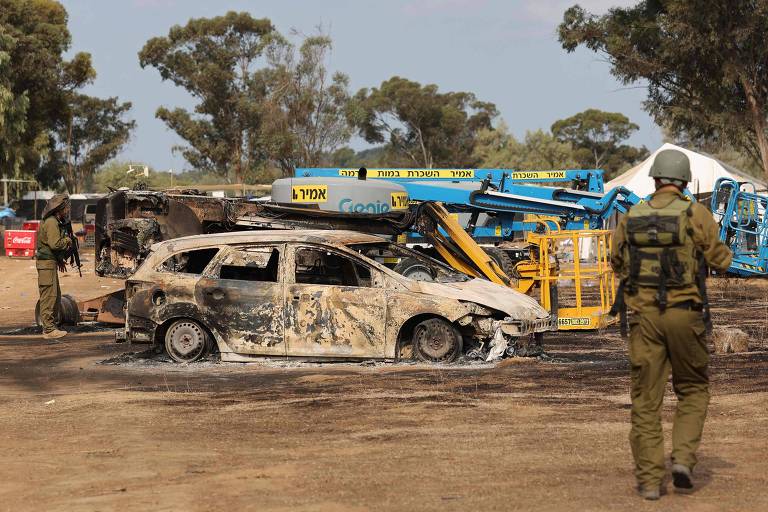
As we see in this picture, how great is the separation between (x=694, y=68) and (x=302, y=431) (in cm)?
2972

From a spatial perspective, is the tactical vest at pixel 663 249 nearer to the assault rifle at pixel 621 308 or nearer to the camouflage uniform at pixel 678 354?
the camouflage uniform at pixel 678 354

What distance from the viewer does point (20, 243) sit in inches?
1479

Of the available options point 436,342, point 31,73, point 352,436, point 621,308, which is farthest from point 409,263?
point 31,73

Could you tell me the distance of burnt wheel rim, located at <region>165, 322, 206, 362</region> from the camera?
12.5m

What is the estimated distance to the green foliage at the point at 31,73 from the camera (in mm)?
48438

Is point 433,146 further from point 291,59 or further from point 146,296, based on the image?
point 146,296

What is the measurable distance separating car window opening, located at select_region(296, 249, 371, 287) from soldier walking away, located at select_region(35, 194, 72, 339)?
15.5 ft

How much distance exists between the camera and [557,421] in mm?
8672

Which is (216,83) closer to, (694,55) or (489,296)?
(694,55)

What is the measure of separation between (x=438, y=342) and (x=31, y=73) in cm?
4440

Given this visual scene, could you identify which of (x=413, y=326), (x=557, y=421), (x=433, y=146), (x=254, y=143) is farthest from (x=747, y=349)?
(x=433, y=146)

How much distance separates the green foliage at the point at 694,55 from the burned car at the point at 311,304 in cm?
2334

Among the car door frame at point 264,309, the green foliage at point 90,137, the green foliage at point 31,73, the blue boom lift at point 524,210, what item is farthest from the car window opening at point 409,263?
the green foliage at point 90,137

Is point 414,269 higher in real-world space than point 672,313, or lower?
higher
